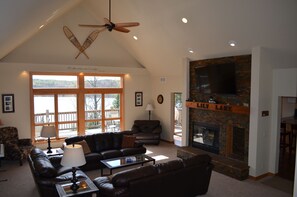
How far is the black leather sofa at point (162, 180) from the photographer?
3.99 metres

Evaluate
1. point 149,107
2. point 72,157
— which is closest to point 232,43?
point 72,157

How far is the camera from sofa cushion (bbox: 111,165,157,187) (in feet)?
13.0

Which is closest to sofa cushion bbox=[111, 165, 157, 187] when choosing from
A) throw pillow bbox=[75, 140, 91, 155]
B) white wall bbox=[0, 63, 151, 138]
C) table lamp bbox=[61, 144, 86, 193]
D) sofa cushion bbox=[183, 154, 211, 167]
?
table lamp bbox=[61, 144, 86, 193]

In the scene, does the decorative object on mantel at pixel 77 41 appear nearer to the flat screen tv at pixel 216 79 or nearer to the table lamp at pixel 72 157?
the flat screen tv at pixel 216 79

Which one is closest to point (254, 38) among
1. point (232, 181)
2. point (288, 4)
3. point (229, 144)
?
point (288, 4)

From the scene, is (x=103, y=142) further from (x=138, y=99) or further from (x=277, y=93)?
(x=277, y=93)

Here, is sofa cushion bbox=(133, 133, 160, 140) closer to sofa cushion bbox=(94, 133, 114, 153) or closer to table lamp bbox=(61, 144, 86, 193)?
sofa cushion bbox=(94, 133, 114, 153)

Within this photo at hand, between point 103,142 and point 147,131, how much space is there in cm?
293

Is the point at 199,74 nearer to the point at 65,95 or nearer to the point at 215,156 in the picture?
the point at 215,156

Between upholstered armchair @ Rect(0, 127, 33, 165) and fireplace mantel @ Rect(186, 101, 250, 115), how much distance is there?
5.67 meters

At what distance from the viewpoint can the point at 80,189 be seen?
4121 mm

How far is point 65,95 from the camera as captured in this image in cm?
938

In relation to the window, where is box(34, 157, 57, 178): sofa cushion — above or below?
below

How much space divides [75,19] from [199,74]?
515cm
